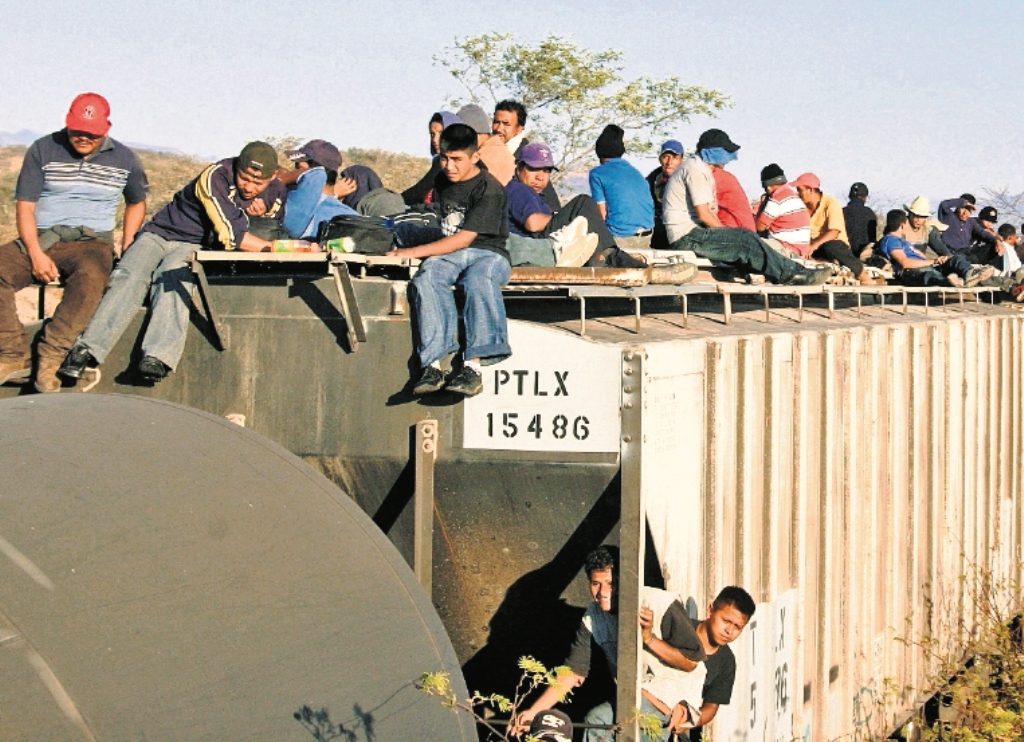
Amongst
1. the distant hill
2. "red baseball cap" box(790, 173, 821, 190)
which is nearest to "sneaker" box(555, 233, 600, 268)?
"red baseball cap" box(790, 173, 821, 190)

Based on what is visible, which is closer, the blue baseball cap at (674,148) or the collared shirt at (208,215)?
the collared shirt at (208,215)

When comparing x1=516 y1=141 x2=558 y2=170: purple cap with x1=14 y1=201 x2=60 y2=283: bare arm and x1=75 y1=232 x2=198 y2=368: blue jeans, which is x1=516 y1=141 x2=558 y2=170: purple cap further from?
x1=14 y1=201 x2=60 y2=283: bare arm

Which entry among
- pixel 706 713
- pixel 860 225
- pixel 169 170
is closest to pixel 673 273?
pixel 706 713

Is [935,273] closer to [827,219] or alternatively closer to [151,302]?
[827,219]

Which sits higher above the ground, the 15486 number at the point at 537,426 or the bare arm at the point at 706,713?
the 15486 number at the point at 537,426

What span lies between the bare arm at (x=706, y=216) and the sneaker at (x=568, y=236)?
2.49m

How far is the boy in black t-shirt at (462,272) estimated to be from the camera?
5.67 metres

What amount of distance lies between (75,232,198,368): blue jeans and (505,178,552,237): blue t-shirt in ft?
7.82

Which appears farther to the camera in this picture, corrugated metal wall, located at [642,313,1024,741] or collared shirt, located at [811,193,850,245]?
collared shirt, located at [811,193,850,245]

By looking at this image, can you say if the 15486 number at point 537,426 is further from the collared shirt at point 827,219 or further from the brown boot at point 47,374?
the collared shirt at point 827,219

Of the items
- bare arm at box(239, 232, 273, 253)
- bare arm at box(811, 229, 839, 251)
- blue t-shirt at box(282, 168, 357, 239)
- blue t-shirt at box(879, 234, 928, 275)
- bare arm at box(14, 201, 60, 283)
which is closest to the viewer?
bare arm at box(239, 232, 273, 253)

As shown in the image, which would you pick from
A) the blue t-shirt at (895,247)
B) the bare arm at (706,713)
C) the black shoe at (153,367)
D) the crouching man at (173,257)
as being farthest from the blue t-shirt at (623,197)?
the blue t-shirt at (895,247)

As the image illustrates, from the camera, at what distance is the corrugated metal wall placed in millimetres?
6430

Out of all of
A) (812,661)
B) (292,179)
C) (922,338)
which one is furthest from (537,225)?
(922,338)
